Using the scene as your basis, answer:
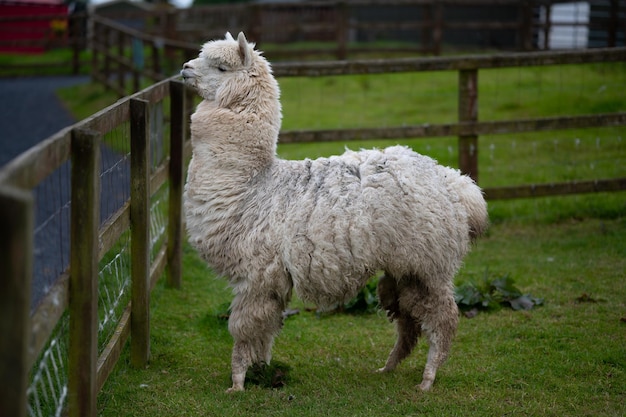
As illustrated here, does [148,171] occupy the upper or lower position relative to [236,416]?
upper

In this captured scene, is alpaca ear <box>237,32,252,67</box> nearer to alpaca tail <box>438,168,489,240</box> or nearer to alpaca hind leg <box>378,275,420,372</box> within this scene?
alpaca tail <box>438,168,489,240</box>

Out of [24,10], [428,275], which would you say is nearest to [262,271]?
[428,275]

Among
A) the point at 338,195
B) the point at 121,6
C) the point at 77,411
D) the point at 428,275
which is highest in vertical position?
the point at 121,6

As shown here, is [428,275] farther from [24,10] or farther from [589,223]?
[24,10]

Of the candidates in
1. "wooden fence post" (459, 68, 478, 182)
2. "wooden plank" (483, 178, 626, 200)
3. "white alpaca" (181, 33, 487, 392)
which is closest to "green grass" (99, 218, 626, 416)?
"white alpaca" (181, 33, 487, 392)

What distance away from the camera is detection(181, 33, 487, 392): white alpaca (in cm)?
454

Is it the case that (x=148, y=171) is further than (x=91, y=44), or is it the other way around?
(x=91, y=44)

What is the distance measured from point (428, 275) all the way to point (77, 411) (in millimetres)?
2067

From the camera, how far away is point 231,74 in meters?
4.86

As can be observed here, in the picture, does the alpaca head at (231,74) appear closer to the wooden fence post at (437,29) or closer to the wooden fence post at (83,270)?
the wooden fence post at (83,270)

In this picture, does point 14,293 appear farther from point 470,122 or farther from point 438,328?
point 470,122

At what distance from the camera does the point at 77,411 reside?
11.8ft

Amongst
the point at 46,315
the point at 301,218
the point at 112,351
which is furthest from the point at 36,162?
the point at 301,218

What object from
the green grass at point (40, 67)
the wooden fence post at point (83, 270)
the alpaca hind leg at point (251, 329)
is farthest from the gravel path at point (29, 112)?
the wooden fence post at point (83, 270)
